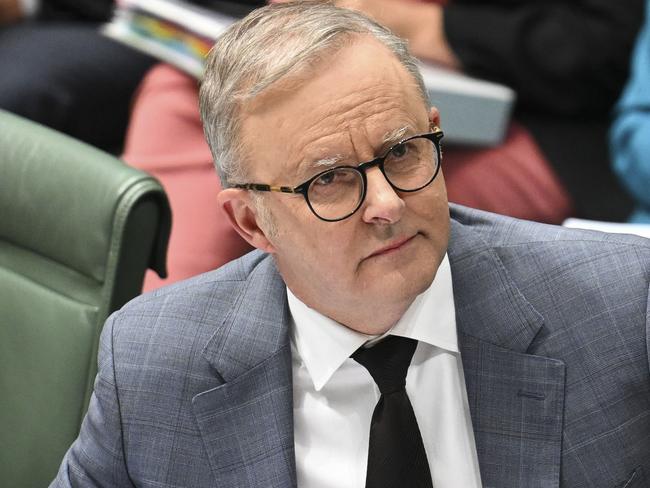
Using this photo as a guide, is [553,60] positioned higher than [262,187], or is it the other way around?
[262,187]

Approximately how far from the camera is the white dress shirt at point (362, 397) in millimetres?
1270

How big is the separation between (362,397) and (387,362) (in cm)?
6

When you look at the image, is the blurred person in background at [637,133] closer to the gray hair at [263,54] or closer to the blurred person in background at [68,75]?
the gray hair at [263,54]

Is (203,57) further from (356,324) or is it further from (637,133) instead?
(356,324)

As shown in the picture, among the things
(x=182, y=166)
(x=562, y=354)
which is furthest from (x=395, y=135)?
(x=182, y=166)

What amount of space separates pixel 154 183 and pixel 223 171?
0.25 metres

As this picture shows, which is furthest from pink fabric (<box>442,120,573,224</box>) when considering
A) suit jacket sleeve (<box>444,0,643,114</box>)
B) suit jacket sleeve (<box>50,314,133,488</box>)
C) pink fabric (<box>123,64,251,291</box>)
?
suit jacket sleeve (<box>50,314,133,488</box>)

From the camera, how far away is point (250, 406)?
1284 millimetres

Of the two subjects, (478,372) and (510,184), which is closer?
(478,372)

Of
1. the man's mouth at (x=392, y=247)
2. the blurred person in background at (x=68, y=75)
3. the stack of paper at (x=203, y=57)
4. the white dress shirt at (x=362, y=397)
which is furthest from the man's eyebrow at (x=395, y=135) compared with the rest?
the blurred person in background at (x=68, y=75)

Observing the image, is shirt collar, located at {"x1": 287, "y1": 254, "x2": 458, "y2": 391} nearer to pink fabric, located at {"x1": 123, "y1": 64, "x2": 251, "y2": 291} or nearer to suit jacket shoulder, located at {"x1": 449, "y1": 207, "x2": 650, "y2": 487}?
suit jacket shoulder, located at {"x1": 449, "y1": 207, "x2": 650, "y2": 487}

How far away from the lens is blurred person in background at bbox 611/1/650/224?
2.01 metres

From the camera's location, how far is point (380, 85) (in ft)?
3.83

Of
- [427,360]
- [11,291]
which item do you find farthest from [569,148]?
[11,291]
